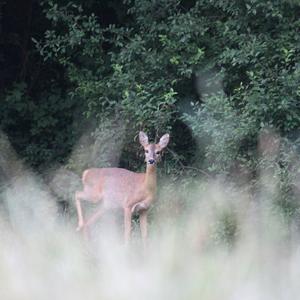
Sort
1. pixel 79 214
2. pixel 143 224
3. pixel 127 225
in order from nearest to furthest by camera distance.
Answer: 1. pixel 127 225
2. pixel 143 224
3. pixel 79 214

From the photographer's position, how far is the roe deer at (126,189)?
9.48m

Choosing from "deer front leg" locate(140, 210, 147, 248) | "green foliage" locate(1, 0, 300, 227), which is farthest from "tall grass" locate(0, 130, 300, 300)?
"green foliage" locate(1, 0, 300, 227)

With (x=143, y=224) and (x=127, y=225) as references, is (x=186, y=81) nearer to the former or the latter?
(x=143, y=224)

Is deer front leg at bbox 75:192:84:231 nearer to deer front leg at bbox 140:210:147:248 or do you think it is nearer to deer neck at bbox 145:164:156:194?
deer front leg at bbox 140:210:147:248

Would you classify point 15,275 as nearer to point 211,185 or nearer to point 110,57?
point 211,185

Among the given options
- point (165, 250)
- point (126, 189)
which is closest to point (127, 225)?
point (126, 189)

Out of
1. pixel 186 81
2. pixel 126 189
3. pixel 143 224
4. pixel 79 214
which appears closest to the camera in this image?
pixel 143 224

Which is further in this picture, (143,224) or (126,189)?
(126,189)

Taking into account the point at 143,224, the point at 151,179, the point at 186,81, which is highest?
the point at 186,81

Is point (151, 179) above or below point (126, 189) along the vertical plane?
above

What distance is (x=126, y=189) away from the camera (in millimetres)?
9742

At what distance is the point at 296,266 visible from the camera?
716 centimetres

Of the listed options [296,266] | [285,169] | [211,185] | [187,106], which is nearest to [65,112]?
[187,106]

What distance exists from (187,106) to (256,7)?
4.88 feet
